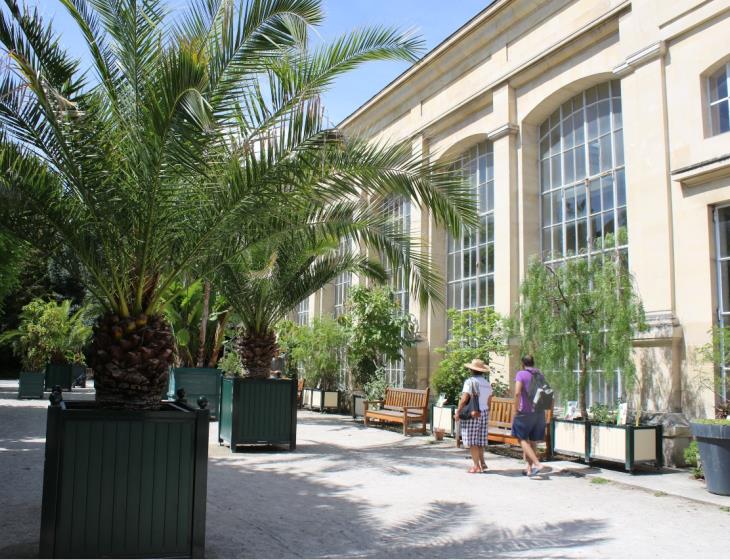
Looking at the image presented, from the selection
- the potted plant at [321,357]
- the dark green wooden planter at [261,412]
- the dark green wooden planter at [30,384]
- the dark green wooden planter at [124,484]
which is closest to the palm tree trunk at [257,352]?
the dark green wooden planter at [261,412]

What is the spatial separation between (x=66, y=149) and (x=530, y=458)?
6.75 meters

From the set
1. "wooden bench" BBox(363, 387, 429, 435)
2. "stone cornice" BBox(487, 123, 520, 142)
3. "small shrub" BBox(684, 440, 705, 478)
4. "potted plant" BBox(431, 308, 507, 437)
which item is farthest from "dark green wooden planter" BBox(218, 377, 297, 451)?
Result: "stone cornice" BBox(487, 123, 520, 142)

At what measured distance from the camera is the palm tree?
5.79m

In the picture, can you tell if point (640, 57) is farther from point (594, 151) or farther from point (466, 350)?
point (466, 350)

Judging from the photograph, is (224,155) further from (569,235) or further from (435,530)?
(569,235)

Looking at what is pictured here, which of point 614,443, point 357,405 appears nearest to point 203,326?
point 357,405

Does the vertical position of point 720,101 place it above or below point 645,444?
above

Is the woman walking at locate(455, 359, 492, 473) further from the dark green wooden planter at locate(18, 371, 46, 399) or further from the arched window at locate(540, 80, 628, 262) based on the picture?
the dark green wooden planter at locate(18, 371, 46, 399)

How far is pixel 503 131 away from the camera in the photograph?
1504cm

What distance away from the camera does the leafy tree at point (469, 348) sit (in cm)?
1435

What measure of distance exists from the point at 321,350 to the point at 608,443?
35.4ft

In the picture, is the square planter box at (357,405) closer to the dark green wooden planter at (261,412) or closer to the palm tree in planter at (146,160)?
the dark green wooden planter at (261,412)

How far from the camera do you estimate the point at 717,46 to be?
10.3 meters

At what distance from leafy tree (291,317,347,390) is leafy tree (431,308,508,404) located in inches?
180
